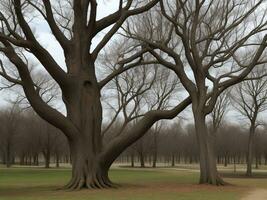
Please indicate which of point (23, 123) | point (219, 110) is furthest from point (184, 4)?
point (23, 123)

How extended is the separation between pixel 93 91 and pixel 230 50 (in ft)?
31.0

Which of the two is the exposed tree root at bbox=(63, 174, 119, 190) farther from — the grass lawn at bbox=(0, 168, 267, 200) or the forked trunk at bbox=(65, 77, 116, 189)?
the grass lawn at bbox=(0, 168, 267, 200)

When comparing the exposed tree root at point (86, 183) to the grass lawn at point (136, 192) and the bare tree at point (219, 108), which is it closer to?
the grass lawn at point (136, 192)

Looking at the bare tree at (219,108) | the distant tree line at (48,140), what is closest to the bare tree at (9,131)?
the distant tree line at (48,140)

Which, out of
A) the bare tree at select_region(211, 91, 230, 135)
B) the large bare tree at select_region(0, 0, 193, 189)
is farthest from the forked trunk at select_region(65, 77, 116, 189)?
the bare tree at select_region(211, 91, 230, 135)

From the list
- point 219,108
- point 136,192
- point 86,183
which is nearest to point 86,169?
point 86,183

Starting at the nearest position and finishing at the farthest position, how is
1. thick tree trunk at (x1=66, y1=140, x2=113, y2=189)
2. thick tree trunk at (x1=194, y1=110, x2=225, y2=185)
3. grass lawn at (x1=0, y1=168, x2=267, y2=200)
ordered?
grass lawn at (x1=0, y1=168, x2=267, y2=200) → thick tree trunk at (x1=66, y1=140, x2=113, y2=189) → thick tree trunk at (x1=194, y1=110, x2=225, y2=185)

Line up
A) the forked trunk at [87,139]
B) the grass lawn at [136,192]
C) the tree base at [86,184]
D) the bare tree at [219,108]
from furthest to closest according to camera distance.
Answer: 1. the bare tree at [219,108]
2. the forked trunk at [87,139]
3. the tree base at [86,184]
4. the grass lawn at [136,192]

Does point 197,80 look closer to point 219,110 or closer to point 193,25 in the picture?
point 193,25

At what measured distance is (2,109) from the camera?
8350cm

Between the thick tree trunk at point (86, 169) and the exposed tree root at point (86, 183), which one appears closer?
the exposed tree root at point (86, 183)

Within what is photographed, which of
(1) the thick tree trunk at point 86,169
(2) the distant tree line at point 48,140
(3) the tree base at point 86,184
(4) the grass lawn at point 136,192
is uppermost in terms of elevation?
(2) the distant tree line at point 48,140

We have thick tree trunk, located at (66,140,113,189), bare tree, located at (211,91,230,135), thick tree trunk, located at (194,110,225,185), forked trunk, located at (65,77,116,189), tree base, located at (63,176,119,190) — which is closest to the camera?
tree base, located at (63,176,119,190)

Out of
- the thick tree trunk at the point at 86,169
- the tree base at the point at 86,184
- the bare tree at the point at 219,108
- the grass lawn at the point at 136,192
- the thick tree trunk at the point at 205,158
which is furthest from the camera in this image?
the bare tree at the point at 219,108
